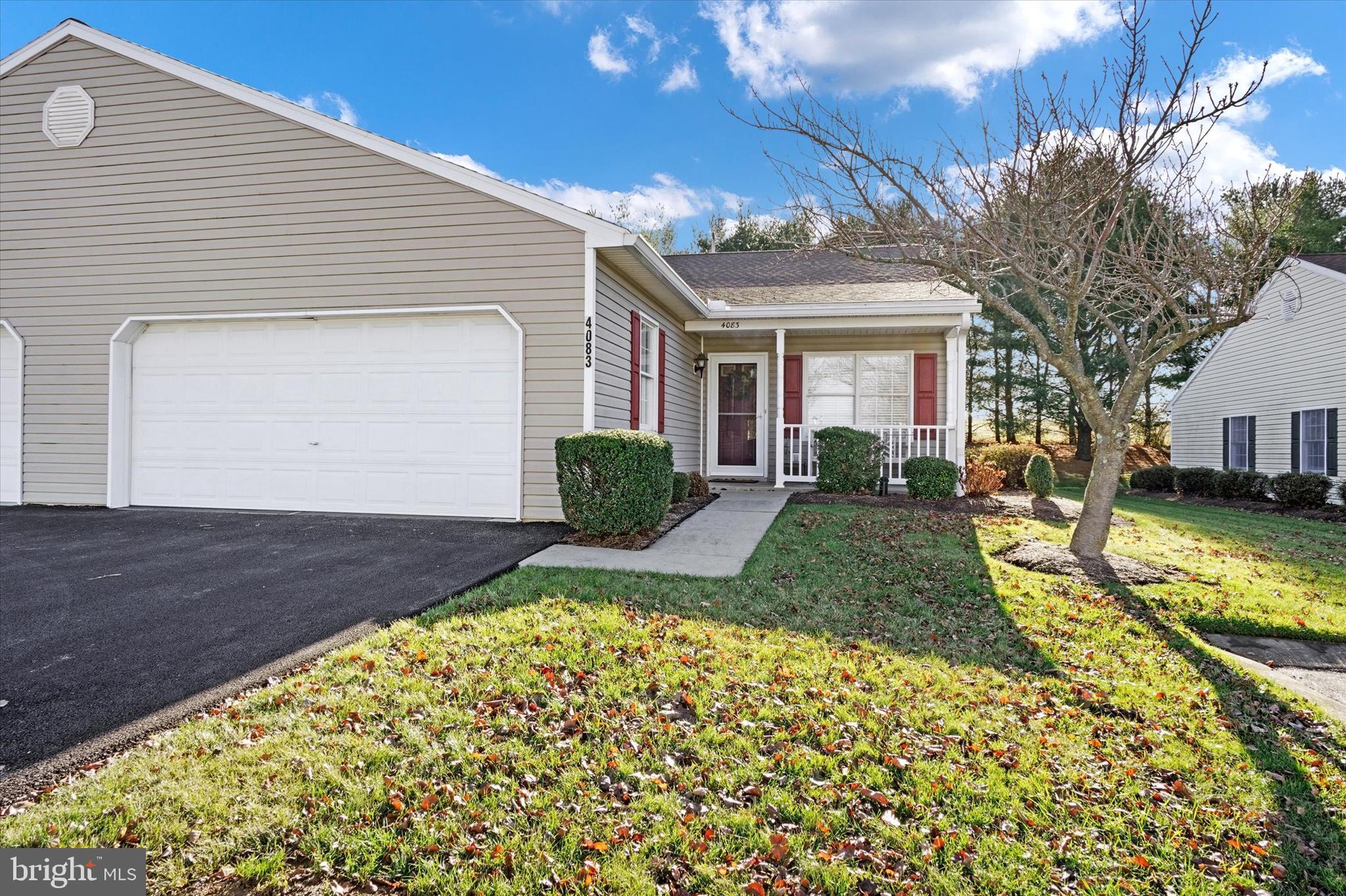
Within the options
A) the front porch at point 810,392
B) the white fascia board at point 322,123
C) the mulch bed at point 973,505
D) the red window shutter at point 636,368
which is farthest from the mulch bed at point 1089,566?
the white fascia board at point 322,123

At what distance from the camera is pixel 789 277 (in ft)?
41.3

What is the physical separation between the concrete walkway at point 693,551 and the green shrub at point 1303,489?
34.6 feet

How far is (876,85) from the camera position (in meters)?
8.98

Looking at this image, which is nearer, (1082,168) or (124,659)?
(124,659)

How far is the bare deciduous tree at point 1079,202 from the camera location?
4957mm

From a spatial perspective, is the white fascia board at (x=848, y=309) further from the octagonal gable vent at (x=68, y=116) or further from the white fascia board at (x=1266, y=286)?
the octagonal gable vent at (x=68, y=116)

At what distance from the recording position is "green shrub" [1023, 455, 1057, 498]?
10461 millimetres

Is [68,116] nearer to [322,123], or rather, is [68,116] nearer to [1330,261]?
[322,123]

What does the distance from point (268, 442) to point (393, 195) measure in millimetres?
3218

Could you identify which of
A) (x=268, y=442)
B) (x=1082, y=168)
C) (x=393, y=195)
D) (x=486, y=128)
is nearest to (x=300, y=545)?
(x=268, y=442)

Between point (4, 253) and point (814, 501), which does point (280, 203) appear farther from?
point (814, 501)

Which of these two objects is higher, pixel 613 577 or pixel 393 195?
pixel 393 195

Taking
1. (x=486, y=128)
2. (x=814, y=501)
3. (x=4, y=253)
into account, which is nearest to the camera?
(x=4, y=253)

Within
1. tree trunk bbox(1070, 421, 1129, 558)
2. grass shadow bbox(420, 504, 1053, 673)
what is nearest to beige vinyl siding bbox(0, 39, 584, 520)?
grass shadow bbox(420, 504, 1053, 673)
